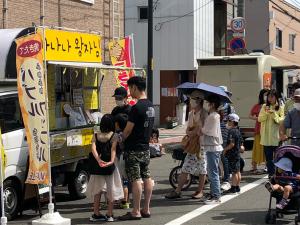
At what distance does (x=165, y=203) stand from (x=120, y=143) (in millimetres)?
1760

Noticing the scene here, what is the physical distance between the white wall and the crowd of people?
15.6 metres

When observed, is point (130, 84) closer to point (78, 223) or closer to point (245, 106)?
point (78, 223)

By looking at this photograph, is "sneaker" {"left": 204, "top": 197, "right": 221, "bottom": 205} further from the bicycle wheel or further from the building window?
the building window

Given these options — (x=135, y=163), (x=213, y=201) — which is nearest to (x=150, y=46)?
(x=213, y=201)

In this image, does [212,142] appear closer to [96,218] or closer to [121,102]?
[121,102]

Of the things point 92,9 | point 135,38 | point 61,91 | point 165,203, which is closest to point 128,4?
point 135,38

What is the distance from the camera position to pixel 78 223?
7.98 metres

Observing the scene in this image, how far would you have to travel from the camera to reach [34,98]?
7.37 metres

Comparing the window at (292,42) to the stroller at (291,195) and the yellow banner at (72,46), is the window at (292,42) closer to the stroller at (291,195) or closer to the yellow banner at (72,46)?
the yellow banner at (72,46)

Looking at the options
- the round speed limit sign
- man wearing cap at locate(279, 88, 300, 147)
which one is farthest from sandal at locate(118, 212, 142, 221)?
the round speed limit sign

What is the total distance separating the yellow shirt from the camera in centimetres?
1095

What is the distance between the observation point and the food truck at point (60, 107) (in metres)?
8.24

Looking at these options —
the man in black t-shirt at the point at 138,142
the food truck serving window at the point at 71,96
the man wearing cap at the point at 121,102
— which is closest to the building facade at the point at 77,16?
the food truck serving window at the point at 71,96

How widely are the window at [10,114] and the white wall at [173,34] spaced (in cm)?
1886
